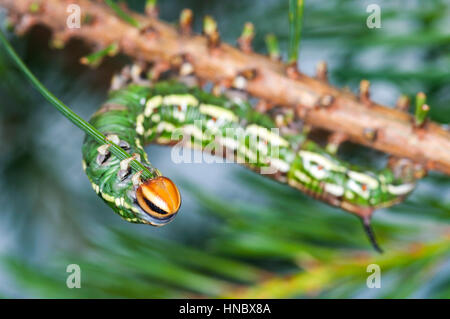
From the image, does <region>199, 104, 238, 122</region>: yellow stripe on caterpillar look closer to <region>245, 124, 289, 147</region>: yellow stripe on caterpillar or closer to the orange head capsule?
<region>245, 124, 289, 147</region>: yellow stripe on caterpillar

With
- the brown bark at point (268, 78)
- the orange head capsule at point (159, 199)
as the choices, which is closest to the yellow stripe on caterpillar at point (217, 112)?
the brown bark at point (268, 78)

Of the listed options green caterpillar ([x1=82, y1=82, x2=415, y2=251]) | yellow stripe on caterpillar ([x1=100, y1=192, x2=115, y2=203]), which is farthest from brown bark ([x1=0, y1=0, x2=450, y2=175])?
yellow stripe on caterpillar ([x1=100, y1=192, x2=115, y2=203])

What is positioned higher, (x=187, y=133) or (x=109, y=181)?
(x=187, y=133)

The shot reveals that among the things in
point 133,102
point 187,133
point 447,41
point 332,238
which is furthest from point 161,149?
point 447,41
